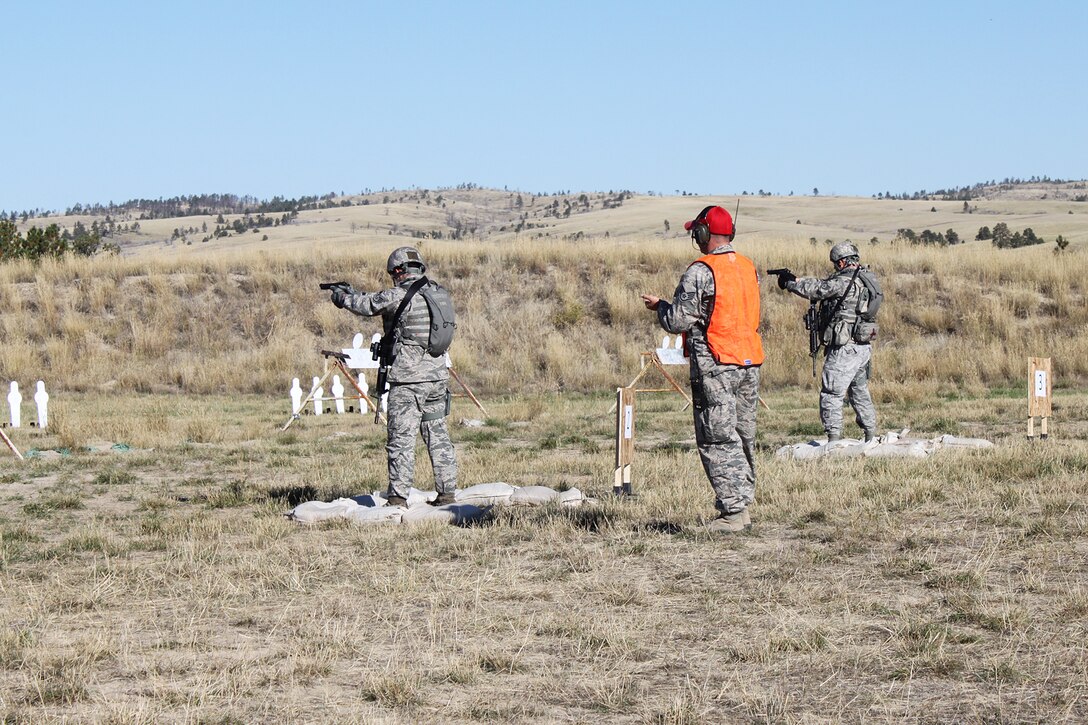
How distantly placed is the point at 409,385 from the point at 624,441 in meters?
1.75

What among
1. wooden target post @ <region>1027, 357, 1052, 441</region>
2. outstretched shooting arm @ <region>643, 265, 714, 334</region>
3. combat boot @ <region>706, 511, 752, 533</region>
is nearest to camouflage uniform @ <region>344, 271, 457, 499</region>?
outstretched shooting arm @ <region>643, 265, 714, 334</region>

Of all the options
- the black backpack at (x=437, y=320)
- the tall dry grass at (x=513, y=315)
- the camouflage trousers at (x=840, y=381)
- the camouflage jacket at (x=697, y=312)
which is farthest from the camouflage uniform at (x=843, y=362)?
the tall dry grass at (x=513, y=315)

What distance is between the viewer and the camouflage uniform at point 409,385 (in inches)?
374

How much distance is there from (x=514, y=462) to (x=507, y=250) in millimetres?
16492

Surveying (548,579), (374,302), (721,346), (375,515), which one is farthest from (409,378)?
(548,579)

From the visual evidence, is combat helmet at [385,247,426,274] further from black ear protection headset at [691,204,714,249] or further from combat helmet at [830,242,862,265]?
combat helmet at [830,242,862,265]

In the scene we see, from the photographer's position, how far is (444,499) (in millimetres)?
9750

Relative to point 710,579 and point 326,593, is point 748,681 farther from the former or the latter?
point 326,593

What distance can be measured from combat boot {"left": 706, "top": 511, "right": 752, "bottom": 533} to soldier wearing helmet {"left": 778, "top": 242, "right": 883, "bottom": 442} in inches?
179

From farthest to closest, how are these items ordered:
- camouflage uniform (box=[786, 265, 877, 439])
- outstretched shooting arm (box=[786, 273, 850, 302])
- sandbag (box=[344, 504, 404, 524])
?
1. camouflage uniform (box=[786, 265, 877, 439])
2. outstretched shooting arm (box=[786, 273, 850, 302])
3. sandbag (box=[344, 504, 404, 524])

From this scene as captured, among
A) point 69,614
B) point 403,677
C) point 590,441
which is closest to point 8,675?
point 69,614

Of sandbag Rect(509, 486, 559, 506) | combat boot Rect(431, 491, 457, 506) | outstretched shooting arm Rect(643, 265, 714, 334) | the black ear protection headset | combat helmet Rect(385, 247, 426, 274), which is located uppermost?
the black ear protection headset

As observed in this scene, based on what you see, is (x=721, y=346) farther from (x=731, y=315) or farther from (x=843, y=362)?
(x=843, y=362)

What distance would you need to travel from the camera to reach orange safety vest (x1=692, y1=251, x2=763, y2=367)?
26.3 feet
